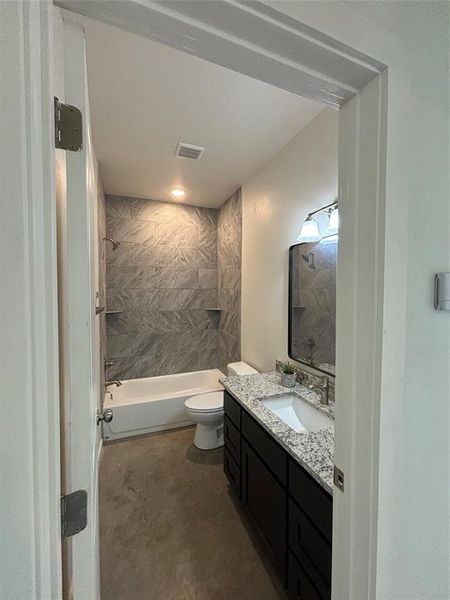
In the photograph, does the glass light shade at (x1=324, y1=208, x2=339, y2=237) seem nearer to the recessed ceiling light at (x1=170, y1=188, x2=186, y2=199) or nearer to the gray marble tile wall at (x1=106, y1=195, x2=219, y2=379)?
the recessed ceiling light at (x1=170, y1=188, x2=186, y2=199)

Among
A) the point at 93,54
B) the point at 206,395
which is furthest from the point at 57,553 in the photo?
the point at 206,395

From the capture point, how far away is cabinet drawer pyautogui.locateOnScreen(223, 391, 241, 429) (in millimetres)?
1702

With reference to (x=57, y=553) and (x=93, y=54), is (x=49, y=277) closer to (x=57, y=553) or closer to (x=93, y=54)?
(x=57, y=553)

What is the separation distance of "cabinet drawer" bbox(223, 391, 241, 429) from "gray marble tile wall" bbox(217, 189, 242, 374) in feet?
3.43

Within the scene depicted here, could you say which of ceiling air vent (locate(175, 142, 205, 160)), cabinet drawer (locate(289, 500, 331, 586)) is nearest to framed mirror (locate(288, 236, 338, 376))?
cabinet drawer (locate(289, 500, 331, 586))

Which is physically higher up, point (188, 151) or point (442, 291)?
point (188, 151)

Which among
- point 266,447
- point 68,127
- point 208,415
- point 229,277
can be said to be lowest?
point 208,415

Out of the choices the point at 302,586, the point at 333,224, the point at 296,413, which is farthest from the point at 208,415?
the point at 333,224

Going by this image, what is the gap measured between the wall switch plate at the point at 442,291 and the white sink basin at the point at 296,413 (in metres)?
1.03

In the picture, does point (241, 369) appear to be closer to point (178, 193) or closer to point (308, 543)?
point (308, 543)

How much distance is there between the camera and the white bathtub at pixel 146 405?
105 inches

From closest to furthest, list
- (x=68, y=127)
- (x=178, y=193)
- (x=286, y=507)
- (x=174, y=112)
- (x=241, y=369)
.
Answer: (x=68, y=127)
(x=286, y=507)
(x=174, y=112)
(x=241, y=369)
(x=178, y=193)

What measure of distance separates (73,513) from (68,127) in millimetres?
778

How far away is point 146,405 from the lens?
275cm
